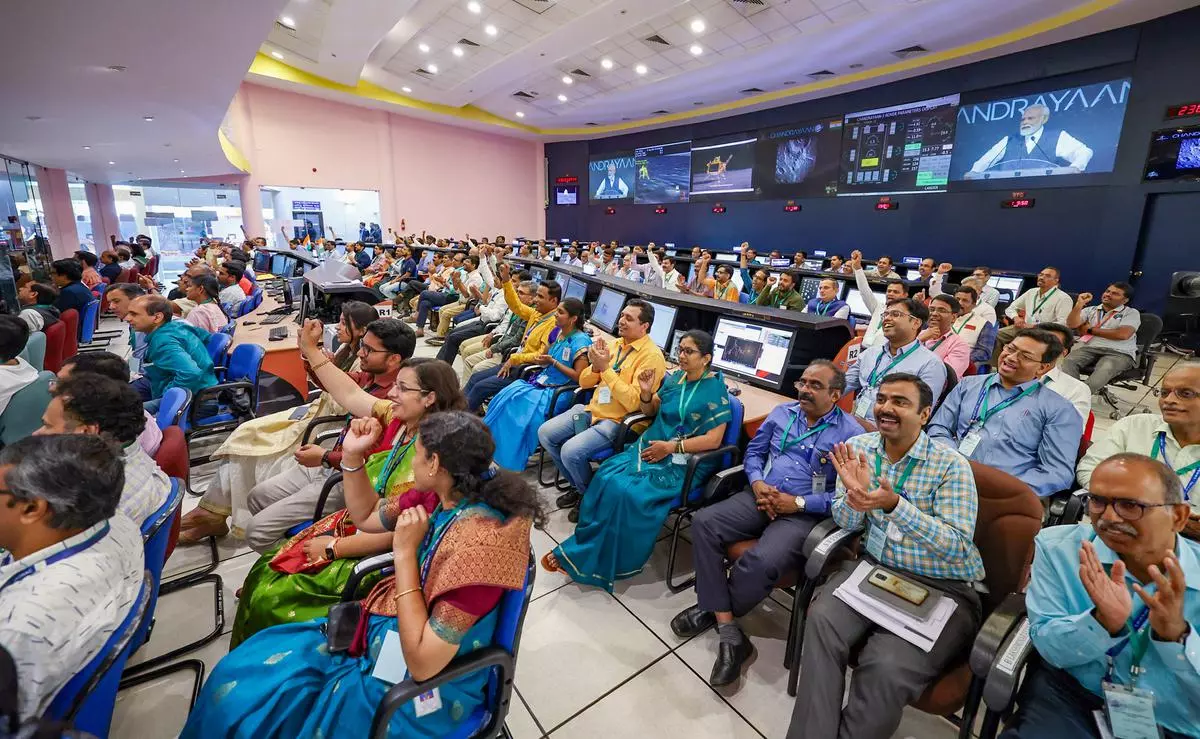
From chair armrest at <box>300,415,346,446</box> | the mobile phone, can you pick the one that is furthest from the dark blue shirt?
chair armrest at <box>300,415,346,446</box>

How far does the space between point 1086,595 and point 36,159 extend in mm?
15409

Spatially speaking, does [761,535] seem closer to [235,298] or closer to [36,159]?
[235,298]

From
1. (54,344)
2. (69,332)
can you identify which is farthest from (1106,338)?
(69,332)

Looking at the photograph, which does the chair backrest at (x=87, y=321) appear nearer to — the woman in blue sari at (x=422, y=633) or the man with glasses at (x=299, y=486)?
the man with glasses at (x=299, y=486)

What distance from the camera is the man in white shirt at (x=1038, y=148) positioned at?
7146mm

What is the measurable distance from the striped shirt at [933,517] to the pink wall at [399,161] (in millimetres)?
14433

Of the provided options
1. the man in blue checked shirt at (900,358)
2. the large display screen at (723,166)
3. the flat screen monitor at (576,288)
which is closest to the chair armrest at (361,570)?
the man in blue checked shirt at (900,358)

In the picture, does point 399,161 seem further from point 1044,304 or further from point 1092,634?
point 1092,634

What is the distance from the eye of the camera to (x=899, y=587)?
1688 millimetres

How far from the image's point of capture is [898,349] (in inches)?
121

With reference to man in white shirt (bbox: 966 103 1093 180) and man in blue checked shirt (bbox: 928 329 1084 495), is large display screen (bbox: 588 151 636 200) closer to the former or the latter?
man in white shirt (bbox: 966 103 1093 180)

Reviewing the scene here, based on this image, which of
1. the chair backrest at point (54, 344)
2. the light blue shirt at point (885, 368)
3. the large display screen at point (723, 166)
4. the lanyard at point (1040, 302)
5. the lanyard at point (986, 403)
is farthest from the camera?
the large display screen at point (723, 166)

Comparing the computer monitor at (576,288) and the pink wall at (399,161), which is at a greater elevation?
the pink wall at (399,161)

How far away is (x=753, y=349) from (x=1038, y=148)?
7357 mm
